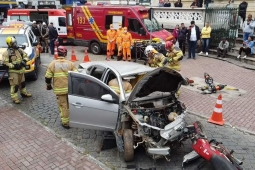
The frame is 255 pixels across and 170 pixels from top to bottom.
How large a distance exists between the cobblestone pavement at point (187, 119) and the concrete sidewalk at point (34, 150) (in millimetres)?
251

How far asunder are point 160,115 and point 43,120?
3.15 meters

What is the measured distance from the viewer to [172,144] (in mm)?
4805

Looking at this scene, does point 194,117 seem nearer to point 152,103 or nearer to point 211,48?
point 152,103

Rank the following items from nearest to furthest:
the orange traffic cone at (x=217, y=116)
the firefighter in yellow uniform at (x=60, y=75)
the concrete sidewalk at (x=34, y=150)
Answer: the concrete sidewalk at (x=34, y=150)
the firefighter in yellow uniform at (x=60, y=75)
the orange traffic cone at (x=217, y=116)

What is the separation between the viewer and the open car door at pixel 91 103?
16.7 ft

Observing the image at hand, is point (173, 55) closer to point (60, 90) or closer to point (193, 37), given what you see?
point (60, 90)

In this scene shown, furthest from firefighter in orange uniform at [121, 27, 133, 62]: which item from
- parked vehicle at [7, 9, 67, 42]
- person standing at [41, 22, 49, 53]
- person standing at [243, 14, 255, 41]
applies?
parked vehicle at [7, 9, 67, 42]

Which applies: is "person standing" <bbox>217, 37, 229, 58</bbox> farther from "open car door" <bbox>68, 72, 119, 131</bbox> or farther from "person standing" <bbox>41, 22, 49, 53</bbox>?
"open car door" <bbox>68, 72, 119, 131</bbox>

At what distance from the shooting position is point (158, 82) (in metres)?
5.05

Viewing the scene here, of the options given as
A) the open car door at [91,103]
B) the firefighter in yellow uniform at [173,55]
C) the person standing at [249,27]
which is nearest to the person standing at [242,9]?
the person standing at [249,27]

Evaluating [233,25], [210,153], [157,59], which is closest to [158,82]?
[210,153]

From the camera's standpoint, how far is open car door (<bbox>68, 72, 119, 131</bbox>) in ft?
16.7

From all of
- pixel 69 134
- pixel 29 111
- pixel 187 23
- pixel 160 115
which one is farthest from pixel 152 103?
pixel 187 23

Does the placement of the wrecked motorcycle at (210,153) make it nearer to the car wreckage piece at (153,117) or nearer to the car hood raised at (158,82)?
the car wreckage piece at (153,117)
